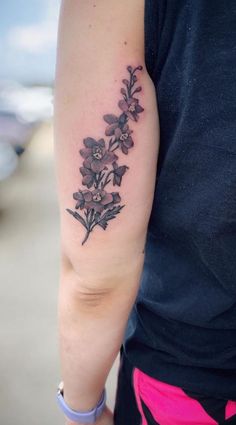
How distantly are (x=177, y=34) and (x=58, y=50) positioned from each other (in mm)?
135

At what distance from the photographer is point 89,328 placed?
24.9 inches

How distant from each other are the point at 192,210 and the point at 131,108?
0.14 meters

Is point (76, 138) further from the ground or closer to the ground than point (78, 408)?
further from the ground

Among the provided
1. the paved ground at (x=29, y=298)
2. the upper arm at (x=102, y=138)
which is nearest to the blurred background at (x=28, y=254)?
the paved ground at (x=29, y=298)

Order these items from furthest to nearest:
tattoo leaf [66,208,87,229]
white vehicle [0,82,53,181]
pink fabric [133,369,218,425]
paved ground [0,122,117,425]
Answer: white vehicle [0,82,53,181], paved ground [0,122,117,425], pink fabric [133,369,218,425], tattoo leaf [66,208,87,229]

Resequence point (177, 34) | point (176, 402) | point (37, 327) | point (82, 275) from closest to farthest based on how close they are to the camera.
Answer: point (177, 34) → point (82, 275) → point (176, 402) → point (37, 327)

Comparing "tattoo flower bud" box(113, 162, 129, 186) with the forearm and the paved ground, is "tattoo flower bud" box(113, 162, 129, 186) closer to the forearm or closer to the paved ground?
the forearm

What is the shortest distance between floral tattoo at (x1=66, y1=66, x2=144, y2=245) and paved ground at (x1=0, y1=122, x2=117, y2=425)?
130 centimetres

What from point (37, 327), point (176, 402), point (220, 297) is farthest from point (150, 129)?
point (37, 327)

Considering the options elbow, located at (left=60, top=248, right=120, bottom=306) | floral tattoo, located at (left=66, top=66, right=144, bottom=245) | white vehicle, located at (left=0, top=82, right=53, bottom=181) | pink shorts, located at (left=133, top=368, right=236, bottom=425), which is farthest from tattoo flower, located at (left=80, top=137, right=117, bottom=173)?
white vehicle, located at (left=0, top=82, right=53, bottom=181)

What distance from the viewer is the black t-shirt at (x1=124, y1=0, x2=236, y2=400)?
439 mm

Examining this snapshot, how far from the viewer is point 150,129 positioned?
1.67 feet

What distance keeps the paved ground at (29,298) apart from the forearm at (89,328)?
3.39ft

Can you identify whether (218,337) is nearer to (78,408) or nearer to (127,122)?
(78,408)
